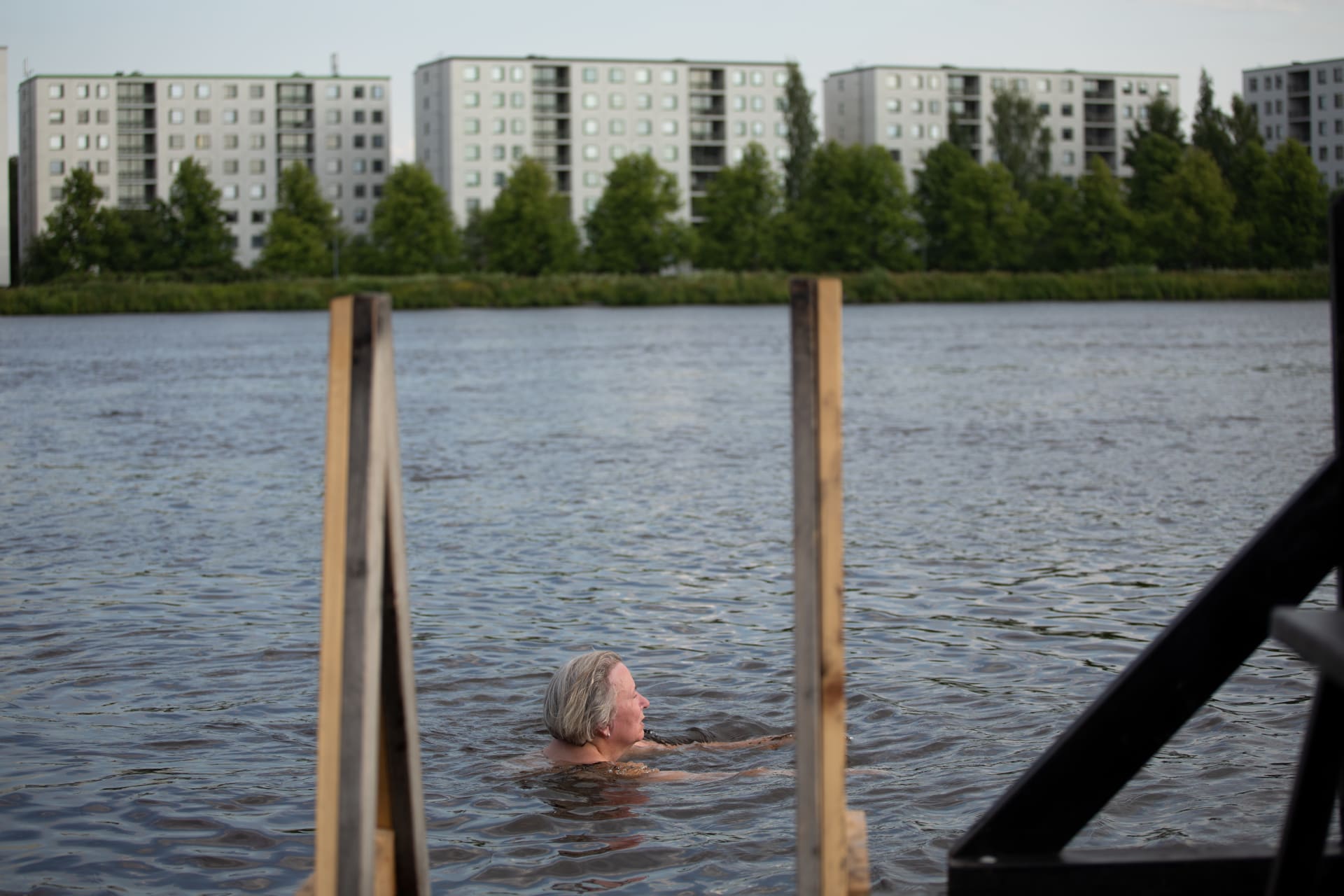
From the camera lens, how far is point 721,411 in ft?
94.1

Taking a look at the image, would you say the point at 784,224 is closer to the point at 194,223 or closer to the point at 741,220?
the point at 741,220

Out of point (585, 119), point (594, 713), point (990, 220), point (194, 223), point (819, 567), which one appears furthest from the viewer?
point (585, 119)

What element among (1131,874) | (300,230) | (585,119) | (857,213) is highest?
(585,119)

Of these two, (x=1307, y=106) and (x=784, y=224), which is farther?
(x=1307, y=106)

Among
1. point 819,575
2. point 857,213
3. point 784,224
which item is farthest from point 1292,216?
point 819,575

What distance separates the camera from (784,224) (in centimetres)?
12562

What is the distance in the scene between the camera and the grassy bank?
88062 millimetres

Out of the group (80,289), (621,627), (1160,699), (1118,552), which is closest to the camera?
(1160,699)

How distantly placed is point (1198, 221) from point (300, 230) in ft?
231

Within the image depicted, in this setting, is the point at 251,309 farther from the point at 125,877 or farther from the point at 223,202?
the point at 125,877

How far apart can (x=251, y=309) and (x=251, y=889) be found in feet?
306

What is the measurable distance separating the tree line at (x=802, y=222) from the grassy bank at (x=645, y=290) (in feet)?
74.2

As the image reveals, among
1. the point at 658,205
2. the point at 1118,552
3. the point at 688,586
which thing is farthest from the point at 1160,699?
the point at 658,205

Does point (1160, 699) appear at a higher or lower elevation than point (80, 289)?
lower
